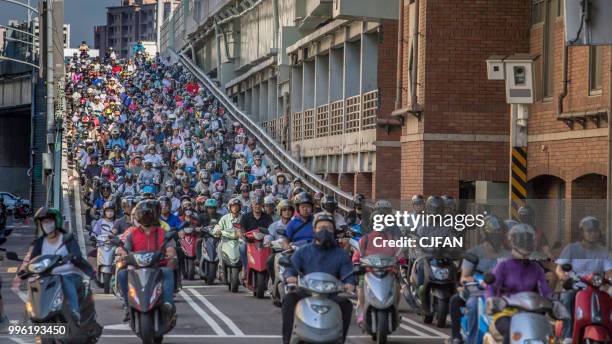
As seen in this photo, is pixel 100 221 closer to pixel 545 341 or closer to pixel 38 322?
pixel 38 322

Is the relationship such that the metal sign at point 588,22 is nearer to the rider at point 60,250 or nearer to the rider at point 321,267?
the rider at point 321,267

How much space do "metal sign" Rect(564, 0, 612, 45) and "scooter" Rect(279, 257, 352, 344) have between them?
816 centimetres

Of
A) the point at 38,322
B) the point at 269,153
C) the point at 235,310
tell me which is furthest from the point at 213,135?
the point at 38,322

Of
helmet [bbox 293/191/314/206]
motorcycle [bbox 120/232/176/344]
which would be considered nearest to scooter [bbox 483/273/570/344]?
motorcycle [bbox 120/232/176/344]

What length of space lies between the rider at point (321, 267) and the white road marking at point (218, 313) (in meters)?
3.42

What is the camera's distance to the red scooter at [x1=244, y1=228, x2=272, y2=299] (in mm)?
26391

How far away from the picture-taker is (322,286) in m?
15.9

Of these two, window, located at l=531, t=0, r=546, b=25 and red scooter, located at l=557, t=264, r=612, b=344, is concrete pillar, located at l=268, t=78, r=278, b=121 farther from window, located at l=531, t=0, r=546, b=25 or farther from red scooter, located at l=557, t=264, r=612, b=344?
red scooter, located at l=557, t=264, r=612, b=344

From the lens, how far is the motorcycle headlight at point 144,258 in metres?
17.7

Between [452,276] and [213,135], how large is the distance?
3579cm

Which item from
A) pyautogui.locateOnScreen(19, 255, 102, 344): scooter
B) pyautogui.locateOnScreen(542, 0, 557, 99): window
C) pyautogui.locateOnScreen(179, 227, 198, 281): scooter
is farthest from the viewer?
pyautogui.locateOnScreen(179, 227, 198, 281): scooter

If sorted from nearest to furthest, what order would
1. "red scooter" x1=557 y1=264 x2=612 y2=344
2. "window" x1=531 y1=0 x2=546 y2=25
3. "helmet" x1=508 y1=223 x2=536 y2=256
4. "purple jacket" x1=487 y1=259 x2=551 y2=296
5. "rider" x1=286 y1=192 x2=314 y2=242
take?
"purple jacket" x1=487 y1=259 x2=551 y2=296
"helmet" x1=508 y1=223 x2=536 y2=256
"red scooter" x1=557 y1=264 x2=612 y2=344
"rider" x1=286 y1=192 x2=314 y2=242
"window" x1=531 y1=0 x2=546 y2=25

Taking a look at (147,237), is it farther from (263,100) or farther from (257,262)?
(263,100)

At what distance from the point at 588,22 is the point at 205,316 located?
6927 mm
